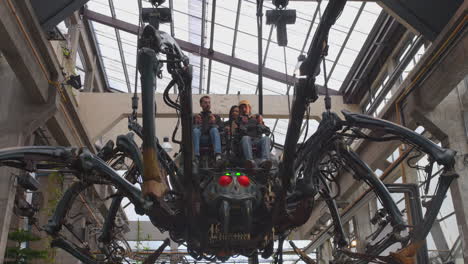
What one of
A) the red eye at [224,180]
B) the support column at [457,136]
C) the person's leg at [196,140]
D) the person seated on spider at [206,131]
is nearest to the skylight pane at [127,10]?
the support column at [457,136]

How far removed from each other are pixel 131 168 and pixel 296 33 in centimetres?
1131

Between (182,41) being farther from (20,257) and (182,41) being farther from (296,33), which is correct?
(20,257)

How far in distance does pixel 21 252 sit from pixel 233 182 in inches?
284

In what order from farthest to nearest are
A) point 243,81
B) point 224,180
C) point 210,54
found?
point 243,81 → point 210,54 → point 224,180

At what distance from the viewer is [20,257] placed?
417 inches

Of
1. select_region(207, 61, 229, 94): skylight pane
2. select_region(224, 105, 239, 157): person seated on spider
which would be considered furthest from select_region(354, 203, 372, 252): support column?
select_region(224, 105, 239, 157): person seated on spider

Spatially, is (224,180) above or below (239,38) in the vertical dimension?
below

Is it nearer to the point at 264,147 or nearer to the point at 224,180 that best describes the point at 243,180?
the point at 224,180

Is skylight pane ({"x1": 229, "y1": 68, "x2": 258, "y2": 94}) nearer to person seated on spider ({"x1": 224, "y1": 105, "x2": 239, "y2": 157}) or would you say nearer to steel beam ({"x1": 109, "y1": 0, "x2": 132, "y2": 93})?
steel beam ({"x1": 109, "y1": 0, "x2": 132, "y2": 93})

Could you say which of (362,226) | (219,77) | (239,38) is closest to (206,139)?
(239,38)

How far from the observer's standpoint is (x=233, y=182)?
4559mm

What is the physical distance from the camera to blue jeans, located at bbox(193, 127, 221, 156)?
4965 millimetres

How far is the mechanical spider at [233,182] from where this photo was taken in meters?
4.05

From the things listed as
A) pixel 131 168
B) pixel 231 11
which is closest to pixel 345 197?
pixel 231 11
